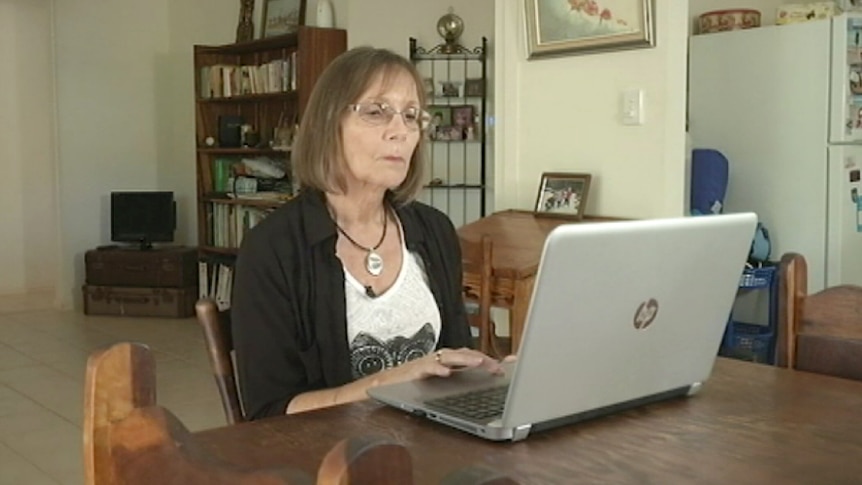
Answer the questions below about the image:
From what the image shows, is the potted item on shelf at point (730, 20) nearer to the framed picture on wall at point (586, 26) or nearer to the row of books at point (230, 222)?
the framed picture on wall at point (586, 26)

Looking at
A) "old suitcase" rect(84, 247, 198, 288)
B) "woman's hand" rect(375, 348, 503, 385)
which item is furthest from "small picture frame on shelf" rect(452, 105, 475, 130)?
"woman's hand" rect(375, 348, 503, 385)

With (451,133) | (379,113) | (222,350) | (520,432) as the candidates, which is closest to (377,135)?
(379,113)

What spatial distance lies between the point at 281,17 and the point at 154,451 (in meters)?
6.16

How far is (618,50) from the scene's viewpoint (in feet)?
12.3

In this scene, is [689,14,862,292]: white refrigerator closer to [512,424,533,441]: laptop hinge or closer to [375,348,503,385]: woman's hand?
[375,348,503,385]: woman's hand

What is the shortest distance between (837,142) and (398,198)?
284 centimetres

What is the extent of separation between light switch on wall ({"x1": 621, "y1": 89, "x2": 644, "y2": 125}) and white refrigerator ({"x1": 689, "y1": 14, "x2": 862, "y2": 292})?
1032 mm

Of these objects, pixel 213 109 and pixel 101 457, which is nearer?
pixel 101 457

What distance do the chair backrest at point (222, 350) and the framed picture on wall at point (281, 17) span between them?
4855mm

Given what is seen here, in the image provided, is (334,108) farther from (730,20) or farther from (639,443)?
(730,20)

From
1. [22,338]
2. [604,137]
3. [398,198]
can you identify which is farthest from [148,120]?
[398,198]

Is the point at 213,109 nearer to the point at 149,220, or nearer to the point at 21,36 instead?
the point at 149,220

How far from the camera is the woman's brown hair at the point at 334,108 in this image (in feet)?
5.87

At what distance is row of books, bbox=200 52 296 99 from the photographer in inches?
248
